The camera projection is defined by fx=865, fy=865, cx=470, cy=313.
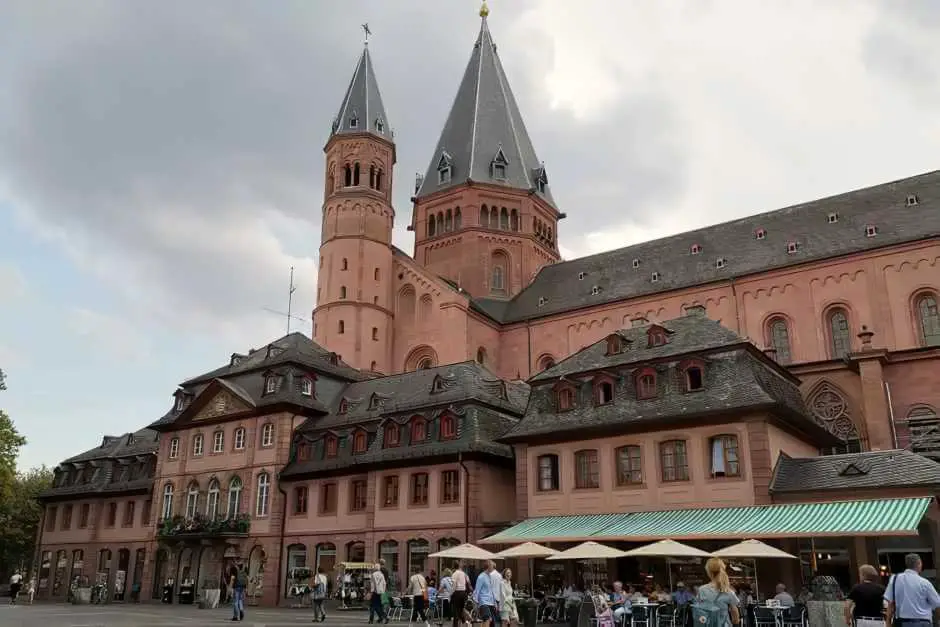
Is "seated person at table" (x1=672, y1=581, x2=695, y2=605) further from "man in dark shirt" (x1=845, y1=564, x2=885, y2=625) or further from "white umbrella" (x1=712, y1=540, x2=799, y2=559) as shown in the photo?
"man in dark shirt" (x1=845, y1=564, x2=885, y2=625)

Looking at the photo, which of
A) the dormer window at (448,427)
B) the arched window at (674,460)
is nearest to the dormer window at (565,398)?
the arched window at (674,460)

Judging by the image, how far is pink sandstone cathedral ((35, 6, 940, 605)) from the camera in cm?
2881

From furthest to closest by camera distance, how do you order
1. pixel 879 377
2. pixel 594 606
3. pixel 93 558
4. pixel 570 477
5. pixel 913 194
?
pixel 93 558, pixel 913 194, pixel 879 377, pixel 570 477, pixel 594 606

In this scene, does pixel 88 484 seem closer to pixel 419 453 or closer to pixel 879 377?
pixel 419 453

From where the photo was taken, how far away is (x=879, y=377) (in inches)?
1529

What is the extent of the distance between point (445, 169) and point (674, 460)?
45.6 m

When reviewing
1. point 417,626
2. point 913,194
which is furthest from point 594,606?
point 913,194

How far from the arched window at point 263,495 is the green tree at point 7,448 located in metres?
17.0

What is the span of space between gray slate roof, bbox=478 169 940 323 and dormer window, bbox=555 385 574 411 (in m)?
22.2

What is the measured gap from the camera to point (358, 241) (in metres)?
61.2

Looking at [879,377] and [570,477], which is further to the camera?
[879,377]

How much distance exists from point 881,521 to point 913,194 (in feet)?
101

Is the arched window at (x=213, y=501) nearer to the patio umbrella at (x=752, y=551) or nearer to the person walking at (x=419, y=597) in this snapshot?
the person walking at (x=419, y=597)

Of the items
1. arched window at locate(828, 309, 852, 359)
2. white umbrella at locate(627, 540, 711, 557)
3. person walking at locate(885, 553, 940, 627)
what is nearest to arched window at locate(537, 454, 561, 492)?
white umbrella at locate(627, 540, 711, 557)
